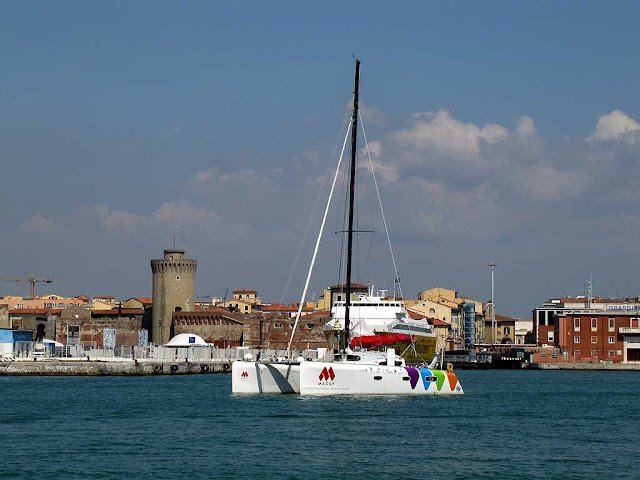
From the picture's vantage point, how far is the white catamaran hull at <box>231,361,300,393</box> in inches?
1796

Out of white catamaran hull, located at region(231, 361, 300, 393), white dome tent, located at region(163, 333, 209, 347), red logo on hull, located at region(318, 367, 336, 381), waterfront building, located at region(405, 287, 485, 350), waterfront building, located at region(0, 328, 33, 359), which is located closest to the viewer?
red logo on hull, located at region(318, 367, 336, 381)

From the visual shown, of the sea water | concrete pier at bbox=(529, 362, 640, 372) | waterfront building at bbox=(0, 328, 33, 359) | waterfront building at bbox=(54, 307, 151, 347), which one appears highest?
waterfront building at bbox=(54, 307, 151, 347)

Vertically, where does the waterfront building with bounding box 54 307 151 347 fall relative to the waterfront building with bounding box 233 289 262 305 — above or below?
below

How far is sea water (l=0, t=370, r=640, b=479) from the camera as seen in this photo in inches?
1054

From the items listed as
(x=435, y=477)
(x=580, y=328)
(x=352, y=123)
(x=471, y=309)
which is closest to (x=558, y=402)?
(x=352, y=123)

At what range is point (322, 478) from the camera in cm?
2548

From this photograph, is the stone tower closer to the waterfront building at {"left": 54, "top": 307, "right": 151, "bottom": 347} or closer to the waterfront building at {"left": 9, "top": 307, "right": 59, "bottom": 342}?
the waterfront building at {"left": 54, "top": 307, "right": 151, "bottom": 347}

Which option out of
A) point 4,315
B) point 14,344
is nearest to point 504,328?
point 4,315

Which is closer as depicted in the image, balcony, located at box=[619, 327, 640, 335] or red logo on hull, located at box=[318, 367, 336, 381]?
red logo on hull, located at box=[318, 367, 336, 381]

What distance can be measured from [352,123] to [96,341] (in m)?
74.9

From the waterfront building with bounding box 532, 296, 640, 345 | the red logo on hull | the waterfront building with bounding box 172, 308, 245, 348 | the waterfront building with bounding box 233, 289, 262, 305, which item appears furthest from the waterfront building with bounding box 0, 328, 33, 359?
the waterfront building with bounding box 233, 289, 262, 305

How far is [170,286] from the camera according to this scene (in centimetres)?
11694

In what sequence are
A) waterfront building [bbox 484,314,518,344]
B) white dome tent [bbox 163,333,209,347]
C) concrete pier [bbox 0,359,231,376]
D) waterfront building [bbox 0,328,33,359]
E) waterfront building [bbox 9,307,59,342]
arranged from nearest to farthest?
1. concrete pier [bbox 0,359,231,376]
2. waterfront building [bbox 0,328,33,359]
3. white dome tent [bbox 163,333,209,347]
4. waterfront building [bbox 9,307,59,342]
5. waterfront building [bbox 484,314,518,344]

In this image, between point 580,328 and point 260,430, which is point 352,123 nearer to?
point 260,430
